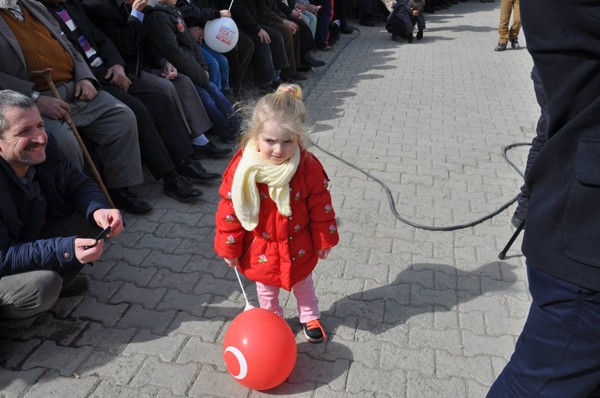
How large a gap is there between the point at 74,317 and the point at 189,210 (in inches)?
53.0

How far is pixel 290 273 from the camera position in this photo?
2.54m

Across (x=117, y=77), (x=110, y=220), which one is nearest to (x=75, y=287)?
(x=110, y=220)

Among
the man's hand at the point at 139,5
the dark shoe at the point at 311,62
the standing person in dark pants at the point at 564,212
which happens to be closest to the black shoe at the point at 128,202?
the man's hand at the point at 139,5

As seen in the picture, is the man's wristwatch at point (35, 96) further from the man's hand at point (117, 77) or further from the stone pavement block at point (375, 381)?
the stone pavement block at point (375, 381)

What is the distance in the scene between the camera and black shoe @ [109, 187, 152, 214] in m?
4.01

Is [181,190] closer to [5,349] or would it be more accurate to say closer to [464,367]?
[5,349]

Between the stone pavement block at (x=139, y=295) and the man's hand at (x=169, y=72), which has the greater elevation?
the man's hand at (x=169, y=72)

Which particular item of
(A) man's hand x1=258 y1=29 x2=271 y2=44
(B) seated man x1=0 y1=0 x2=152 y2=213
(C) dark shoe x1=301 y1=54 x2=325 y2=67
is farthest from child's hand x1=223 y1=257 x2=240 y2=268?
(C) dark shoe x1=301 y1=54 x2=325 y2=67

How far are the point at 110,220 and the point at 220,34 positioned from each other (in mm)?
3527

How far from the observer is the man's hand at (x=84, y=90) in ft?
12.5

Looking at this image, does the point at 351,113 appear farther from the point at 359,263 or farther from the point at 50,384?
the point at 50,384

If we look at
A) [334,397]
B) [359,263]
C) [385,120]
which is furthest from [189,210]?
[385,120]

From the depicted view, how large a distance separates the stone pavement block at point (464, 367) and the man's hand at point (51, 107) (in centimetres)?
274

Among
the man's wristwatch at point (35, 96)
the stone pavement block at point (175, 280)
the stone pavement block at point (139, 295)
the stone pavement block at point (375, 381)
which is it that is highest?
the man's wristwatch at point (35, 96)
